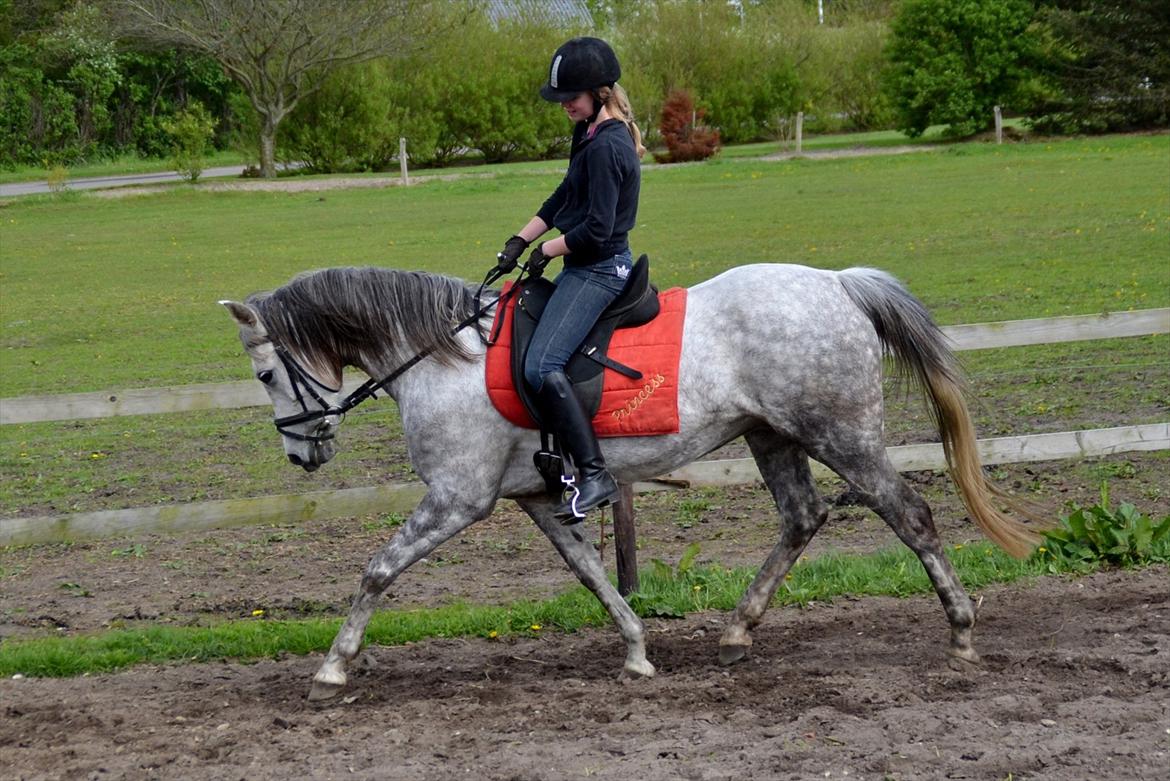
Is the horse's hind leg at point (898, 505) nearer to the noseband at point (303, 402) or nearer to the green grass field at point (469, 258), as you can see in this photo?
the noseband at point (303, 402)

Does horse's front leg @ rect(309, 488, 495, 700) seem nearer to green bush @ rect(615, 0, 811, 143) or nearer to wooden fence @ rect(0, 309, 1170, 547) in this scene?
wooden fence @ rect(0, 309, 1170, 547)

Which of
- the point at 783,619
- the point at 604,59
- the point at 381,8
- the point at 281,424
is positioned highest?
the point at 381,8

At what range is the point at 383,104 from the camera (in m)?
A: 45.9

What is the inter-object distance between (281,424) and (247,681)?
4.03ft

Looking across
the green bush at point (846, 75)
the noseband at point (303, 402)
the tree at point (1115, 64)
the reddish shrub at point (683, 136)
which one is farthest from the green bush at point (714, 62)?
the noseband at point (303, 402)

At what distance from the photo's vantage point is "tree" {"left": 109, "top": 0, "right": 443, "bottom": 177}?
40.9 m

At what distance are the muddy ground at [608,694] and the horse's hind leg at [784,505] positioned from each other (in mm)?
281

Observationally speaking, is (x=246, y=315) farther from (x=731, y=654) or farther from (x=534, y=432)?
(x=731, y=654)

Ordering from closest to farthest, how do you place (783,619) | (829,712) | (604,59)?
(829,712) → (604,59) → (783,619)

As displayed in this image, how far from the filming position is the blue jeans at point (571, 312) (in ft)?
17.8

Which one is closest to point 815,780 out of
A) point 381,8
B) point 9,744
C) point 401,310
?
point 401,310

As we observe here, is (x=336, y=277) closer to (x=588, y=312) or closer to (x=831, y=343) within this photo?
(x=588, y=312)

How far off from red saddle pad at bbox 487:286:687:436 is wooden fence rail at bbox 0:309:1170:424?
7.28ft

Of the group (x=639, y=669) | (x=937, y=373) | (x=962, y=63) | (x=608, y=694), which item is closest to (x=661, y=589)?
(x=639, y=669)
